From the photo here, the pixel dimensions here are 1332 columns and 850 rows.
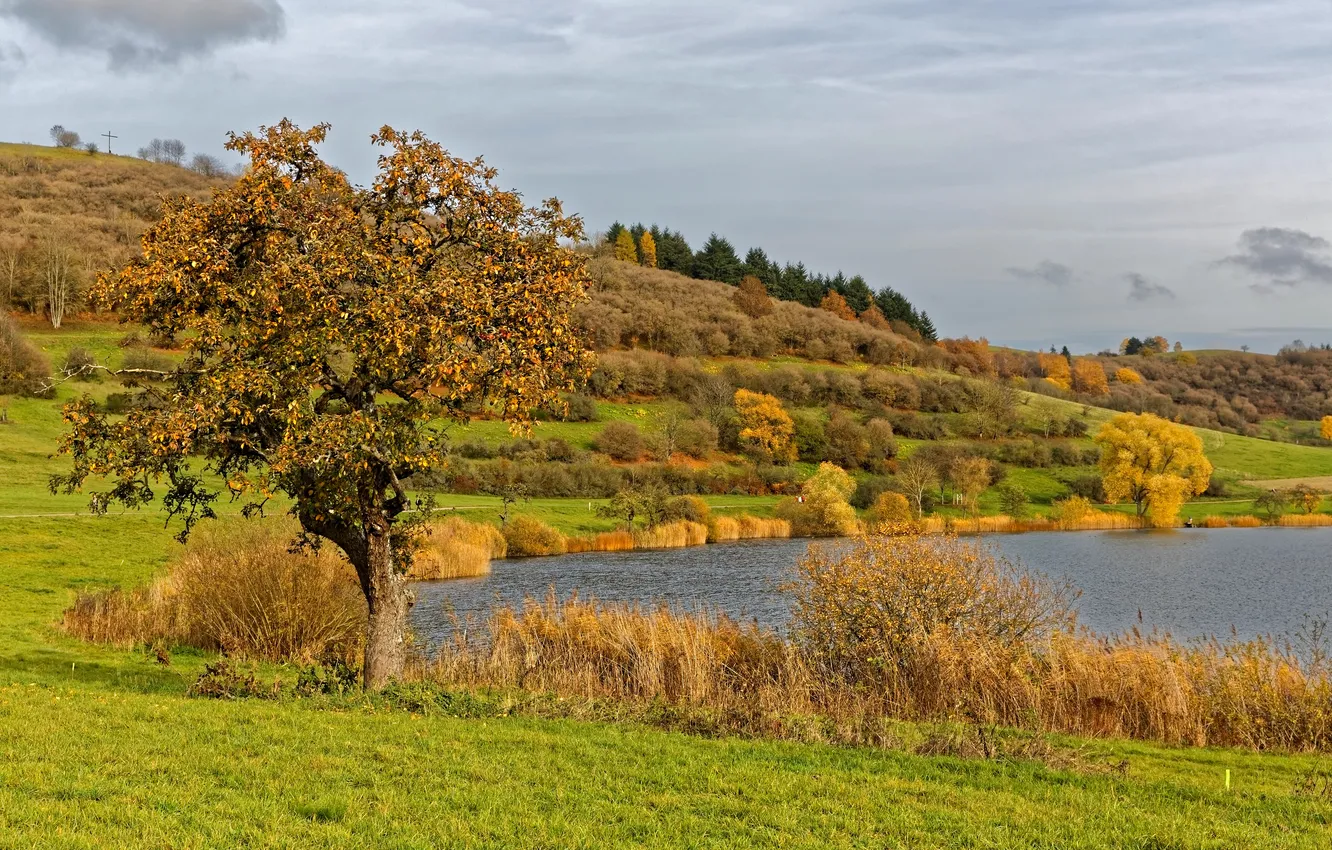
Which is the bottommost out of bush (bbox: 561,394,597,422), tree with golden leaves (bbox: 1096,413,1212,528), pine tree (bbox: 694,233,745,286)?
tree with golden leaves (bbox: 1096,413,1212,528)

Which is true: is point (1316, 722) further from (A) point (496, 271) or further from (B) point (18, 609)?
(B) point (18, 609)

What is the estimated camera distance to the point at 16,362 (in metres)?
65.9

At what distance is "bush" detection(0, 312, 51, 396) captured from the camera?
64.8 metres

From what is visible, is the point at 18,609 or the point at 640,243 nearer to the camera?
the point at 18,609

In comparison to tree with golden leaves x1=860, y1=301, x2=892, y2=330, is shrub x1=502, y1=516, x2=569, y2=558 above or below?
below

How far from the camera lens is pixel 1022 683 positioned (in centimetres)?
1683

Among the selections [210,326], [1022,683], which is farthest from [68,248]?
[1022,683]

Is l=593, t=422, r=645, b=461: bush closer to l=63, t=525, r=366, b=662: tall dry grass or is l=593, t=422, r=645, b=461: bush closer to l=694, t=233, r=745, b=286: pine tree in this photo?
l=63, t=525, r=366, b=662: tall dry grass

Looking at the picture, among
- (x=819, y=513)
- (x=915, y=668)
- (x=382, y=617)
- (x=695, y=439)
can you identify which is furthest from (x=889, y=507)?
(x=382, y=617)

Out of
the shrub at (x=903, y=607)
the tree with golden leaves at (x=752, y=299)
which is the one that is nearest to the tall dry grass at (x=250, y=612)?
the shrub at (x=903, y=607)

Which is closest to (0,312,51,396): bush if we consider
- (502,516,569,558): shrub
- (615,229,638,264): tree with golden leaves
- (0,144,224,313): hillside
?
(0,144,224,313): hillside

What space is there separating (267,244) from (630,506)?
51.5m

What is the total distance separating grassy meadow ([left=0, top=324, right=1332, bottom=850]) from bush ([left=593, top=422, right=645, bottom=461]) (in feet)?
245

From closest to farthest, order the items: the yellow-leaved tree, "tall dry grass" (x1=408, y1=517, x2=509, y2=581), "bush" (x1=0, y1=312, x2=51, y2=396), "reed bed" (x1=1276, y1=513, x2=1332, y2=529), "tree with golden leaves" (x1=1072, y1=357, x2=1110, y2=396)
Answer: "tall dry grass" (x1=408, y1=517, x2=509, y2=581) → "bush" (x1=0, y1=312, x2=51, y2=396) → the yellow-leaved tree → "reed bed" (x1=1276, y1=513, x2=1332, y2=529) → "tree with golden leaves" (x1=1072, y1=357, x2=1110, y2=396)
